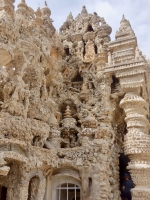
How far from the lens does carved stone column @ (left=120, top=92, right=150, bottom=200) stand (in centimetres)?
953

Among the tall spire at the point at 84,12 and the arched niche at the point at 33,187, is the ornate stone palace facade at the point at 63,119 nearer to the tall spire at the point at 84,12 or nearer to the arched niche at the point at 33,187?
the arched niche at the point at 33,187

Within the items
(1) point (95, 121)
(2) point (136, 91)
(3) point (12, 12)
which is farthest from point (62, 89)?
(3) point (12, 12)

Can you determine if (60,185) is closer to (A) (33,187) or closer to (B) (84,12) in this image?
(A) (33,187)

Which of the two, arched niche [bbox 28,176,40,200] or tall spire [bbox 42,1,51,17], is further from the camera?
tall spire [bbox 42,1,51,17]

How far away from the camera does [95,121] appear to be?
10.6m

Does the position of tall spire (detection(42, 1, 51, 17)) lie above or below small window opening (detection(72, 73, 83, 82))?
above

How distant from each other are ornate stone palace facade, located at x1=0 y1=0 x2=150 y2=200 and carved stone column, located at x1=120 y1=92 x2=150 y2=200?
0.04 m

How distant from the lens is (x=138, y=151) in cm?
963

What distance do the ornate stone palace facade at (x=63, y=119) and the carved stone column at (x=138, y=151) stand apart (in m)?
0.04

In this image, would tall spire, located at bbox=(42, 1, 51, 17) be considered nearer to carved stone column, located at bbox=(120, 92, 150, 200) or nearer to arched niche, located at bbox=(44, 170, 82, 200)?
carved stone column, located at bbox=(120, 92, 150, 200)

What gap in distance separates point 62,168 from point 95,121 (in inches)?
98.7

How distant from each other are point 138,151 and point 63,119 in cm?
391

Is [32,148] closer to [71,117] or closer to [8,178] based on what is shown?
[8,178]

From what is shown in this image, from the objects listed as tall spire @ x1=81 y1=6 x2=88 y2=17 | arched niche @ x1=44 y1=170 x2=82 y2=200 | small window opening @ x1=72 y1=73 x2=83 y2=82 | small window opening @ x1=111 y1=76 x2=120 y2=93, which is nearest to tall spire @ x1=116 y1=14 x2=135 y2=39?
small window opening @ x1=111 y1=76 x2=120 y2=93
